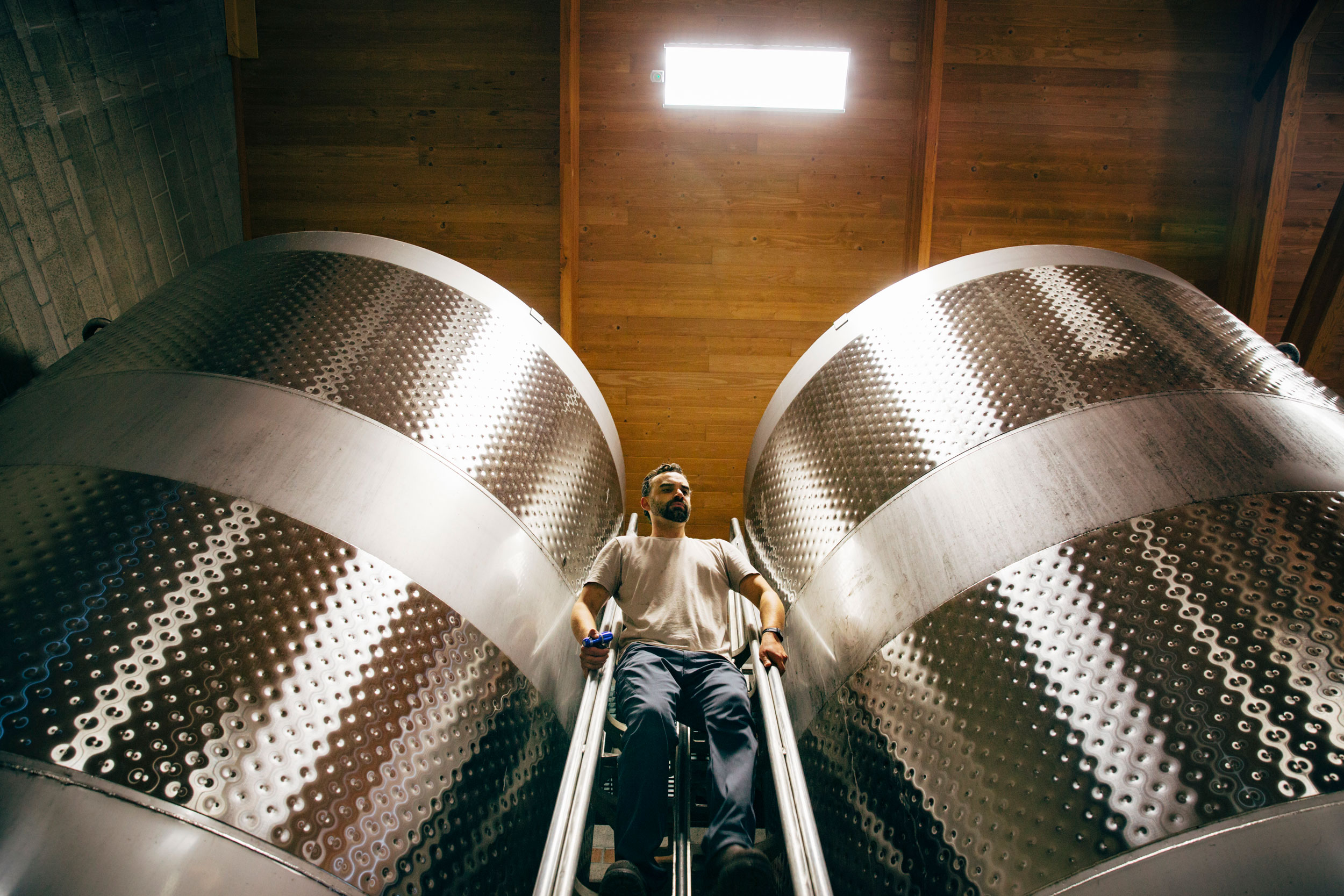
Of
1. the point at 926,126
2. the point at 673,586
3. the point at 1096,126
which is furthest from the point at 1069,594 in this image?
the point at 1096,126

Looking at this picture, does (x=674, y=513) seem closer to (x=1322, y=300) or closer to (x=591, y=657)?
(x=591, y=657)

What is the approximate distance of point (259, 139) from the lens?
4289mm

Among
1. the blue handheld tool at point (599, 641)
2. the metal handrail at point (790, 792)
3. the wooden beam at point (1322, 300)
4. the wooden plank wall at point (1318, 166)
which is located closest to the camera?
the metal handrail at point (790, 792)

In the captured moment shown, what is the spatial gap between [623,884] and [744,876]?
0.30 metres

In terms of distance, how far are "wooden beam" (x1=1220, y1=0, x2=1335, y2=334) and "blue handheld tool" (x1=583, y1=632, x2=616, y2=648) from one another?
4.39 metres

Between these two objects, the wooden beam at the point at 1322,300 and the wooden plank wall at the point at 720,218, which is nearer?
the wooden beam at the point at 1322,300

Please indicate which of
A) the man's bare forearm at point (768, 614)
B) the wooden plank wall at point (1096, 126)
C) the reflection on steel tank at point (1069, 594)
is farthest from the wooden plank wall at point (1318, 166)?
the man's bare forearm at point (768, 614)

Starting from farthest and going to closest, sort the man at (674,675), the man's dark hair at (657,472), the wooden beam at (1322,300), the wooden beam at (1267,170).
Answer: the wooden beam at (1267,170), the wooden beam at (1322,300), the man's dark hair at (657,472), the man at (674,675)

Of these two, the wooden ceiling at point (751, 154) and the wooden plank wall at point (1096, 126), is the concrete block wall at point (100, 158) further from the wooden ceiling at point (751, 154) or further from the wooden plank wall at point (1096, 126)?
the wooden plank wall at point (1096, 126)

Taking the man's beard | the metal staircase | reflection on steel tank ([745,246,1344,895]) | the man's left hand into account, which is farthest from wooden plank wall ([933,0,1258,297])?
the metal staircase

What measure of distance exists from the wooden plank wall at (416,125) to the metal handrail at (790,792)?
9.89ft

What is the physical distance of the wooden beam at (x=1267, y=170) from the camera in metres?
4.02

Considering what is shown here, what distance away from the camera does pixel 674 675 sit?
2.25m

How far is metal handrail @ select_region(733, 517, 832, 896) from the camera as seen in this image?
5.24 feet
